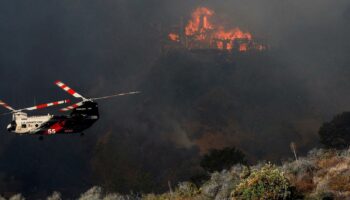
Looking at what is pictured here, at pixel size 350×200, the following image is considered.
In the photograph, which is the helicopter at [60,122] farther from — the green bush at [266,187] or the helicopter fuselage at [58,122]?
the green bush at [266,187]

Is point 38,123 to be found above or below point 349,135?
above

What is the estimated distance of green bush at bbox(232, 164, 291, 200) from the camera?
35.0m

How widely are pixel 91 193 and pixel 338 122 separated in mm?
115455

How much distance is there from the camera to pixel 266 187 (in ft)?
117

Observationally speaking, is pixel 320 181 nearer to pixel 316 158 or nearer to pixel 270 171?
pixel 270 171

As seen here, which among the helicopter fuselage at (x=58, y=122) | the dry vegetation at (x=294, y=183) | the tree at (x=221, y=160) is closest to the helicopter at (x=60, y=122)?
the helicopter fuselage at (x=58, y=122)

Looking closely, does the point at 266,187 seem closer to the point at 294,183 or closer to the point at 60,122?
the point at 294,183

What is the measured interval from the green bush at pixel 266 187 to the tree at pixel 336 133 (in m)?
118

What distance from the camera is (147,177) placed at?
622ft

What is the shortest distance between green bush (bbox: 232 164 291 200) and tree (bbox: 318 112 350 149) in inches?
4653

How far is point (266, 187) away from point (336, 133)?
125 metres

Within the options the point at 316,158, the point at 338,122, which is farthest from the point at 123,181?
the point at 316,158

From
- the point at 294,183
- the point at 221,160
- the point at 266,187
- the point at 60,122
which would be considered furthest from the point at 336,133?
the point at 266,187

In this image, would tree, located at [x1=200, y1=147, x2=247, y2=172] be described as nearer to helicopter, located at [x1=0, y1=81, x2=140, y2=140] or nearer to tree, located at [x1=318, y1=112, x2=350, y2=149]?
tree, located at [x1=318, y1=112, x2=350, y2=149]
